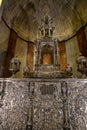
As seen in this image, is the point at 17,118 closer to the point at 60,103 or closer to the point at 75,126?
the point at 60,103

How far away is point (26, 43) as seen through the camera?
11.2m

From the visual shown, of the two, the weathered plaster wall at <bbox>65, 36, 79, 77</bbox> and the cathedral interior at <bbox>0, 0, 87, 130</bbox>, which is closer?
the cathedral interior at <bbox>0, 0, 87, 130</bbox>

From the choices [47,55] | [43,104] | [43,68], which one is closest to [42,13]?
[47,55]

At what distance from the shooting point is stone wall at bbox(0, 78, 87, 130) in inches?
223

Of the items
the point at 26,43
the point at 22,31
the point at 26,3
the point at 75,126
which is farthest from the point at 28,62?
the point at 75,126

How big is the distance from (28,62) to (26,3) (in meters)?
4.48

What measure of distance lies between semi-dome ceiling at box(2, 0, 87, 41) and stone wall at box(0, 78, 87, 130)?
18.1ft

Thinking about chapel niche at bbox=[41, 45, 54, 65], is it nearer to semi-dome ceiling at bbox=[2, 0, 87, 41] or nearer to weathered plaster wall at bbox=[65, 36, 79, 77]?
weathered plaster wall at bbox=[65, 36, 79, 77]

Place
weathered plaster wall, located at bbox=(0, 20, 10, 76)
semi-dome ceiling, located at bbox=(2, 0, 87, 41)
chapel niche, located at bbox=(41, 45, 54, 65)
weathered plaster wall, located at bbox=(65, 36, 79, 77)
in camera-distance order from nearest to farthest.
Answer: chapel niche, located at bbox=(41, 45, 54, 65), weathered plaster wall, located at bbox=(0, 20, 10, 76), weathered plaster wall, located at bbox=(65, 36, 79, 77), semi-dome ceiling, located at bbox=(2, 0, 87, 41)

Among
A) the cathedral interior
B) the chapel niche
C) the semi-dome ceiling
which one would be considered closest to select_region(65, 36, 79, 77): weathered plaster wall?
the cathedral interior

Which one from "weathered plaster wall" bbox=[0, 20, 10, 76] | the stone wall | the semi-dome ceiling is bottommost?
the stone wall

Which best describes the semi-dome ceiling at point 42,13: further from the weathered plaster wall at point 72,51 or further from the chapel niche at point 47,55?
the chapel niche at point 47,55

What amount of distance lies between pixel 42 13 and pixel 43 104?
8.16 metres

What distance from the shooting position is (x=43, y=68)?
24.6 feet
